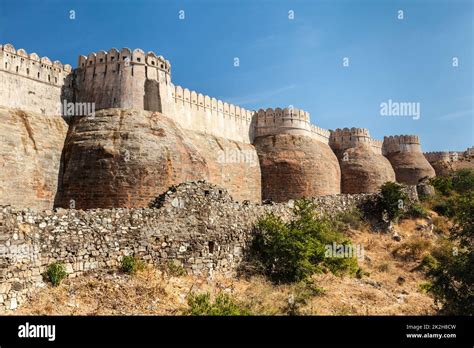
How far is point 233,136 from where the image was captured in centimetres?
2908

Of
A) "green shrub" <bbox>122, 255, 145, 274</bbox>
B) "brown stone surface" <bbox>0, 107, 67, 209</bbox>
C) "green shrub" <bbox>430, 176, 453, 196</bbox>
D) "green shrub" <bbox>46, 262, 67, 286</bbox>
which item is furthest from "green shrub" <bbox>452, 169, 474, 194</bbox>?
"green shrub" <bbox>46, 262, 67, 286</bbox>

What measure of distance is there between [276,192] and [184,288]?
18.5 meters

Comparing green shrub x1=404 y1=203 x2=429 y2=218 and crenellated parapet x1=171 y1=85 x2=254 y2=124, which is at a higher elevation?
crenellated parapet x1=171 y1=85 x2=254 y2=124

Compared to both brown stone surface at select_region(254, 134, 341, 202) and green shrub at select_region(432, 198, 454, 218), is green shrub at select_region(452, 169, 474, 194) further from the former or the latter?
brown stone surface at select_region(254, 134, 341, 202)

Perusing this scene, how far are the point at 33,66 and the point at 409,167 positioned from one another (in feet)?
112

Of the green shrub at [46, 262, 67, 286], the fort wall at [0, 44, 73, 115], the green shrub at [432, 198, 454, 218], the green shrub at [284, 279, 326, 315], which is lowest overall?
the green shrub at [284, 279, 326, 315]

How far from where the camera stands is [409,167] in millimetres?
43031

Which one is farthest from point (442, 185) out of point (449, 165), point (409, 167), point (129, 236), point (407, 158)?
point (129, 236)

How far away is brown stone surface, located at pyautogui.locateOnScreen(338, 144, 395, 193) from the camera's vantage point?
36125mm

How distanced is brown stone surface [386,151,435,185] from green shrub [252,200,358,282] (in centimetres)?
2989

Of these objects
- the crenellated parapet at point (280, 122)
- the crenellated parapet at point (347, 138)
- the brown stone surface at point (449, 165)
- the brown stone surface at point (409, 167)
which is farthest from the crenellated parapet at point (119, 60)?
the brown stone surface at point (449, 165)

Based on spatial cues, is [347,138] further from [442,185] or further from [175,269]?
[175,269]
